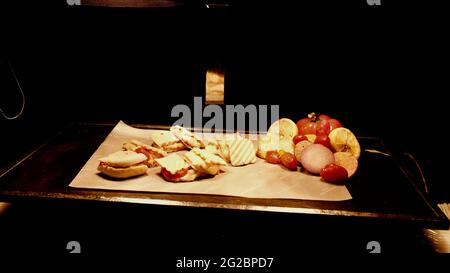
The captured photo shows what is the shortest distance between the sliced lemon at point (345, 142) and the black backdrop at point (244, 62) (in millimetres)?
835

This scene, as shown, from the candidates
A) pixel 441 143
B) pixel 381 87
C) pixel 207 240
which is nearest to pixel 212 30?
pixel 381 87

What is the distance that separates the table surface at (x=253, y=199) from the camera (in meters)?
2.87

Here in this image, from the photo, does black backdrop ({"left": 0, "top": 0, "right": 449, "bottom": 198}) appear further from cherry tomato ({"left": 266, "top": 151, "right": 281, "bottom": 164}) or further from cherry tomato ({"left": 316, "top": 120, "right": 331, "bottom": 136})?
cherry tomato ({"left": 266, "top": 151, "right": 281, "bottom": 164})

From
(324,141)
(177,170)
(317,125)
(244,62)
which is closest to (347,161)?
(324,141)

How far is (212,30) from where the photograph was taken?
4.39 metres

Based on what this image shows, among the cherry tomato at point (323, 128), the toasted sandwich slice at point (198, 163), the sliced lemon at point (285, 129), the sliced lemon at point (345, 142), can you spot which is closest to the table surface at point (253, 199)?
the sliced lemon at point (345, 142)

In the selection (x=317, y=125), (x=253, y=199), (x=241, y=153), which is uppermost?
(x=317, y=125)

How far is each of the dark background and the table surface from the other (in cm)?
115

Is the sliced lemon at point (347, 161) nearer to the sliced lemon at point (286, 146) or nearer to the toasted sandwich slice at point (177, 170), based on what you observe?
the sliced lemon at point (286, 146)

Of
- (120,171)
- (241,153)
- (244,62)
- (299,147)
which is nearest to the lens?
(120,171)

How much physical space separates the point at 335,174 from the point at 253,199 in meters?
0.81

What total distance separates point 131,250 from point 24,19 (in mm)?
3055

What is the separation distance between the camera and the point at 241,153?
365 centimetres

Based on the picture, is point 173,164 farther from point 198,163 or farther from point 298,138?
point 298,138
